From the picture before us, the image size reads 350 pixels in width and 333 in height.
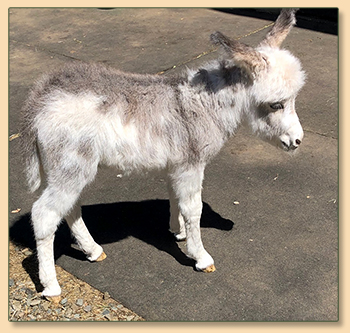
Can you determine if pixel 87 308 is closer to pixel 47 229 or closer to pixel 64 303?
pixel 64 303

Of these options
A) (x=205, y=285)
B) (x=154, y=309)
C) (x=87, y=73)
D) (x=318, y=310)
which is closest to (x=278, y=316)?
(x=318, y=310)

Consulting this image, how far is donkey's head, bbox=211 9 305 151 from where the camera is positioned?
4137mm

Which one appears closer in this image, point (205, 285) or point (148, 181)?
point (205, 285)

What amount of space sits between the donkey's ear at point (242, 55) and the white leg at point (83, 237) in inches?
73.7

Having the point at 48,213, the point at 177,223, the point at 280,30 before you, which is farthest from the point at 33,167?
the point at 280,30

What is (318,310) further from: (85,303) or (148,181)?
(148,181)

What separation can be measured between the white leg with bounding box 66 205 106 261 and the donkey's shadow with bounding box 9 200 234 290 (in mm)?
196

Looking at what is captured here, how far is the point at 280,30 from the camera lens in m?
4.67

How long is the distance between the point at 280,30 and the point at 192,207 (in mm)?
1733

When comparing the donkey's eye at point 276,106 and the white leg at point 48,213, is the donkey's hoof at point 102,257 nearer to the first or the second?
the white leg at point 48,213

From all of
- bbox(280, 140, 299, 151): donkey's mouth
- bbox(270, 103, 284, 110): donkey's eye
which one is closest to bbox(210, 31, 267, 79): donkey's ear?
bbox(270, 103, 284, 110): donkey's eye

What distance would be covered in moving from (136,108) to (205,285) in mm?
1652

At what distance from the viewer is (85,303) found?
176 inches

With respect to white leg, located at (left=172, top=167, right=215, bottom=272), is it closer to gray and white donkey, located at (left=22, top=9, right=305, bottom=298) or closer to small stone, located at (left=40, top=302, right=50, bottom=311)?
gray and white donkey, located at (left=22, top=9, right=305, bottom=298)
